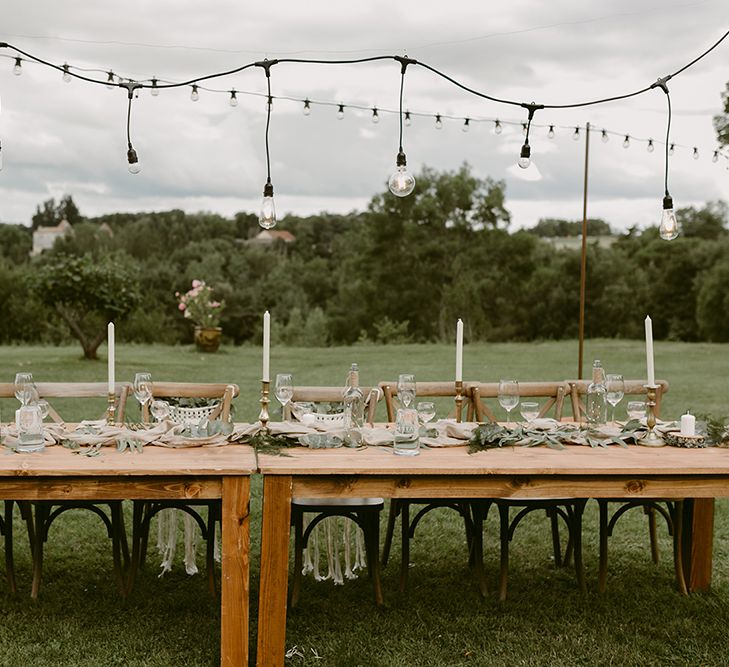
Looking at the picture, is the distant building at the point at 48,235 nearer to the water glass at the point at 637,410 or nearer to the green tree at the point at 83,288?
the green tree at the point at 83,288

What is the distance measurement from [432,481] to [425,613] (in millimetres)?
910

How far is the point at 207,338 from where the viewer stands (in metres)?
14.2

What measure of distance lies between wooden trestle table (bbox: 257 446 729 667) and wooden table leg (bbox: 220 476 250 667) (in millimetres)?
57

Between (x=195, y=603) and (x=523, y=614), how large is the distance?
1282 mm

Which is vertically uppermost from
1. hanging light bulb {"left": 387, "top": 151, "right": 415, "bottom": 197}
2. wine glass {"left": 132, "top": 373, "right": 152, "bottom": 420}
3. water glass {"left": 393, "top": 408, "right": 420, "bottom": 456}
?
hanging light bulb {"left": 387, "top": 151, "right": 415, "bottom": 197}

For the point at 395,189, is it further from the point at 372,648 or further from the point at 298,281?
the point at 298,281

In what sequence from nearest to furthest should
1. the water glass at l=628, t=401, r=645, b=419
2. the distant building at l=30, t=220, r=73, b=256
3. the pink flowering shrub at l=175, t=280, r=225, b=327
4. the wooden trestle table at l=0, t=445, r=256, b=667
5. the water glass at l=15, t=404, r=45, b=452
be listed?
the wooden trestle table at l=0, t=445, r=256, b=667, the water glass at l=15, t=404, r=45, b=452, the water glass at l=628, t=401, r=645, b=419, the pink flowering shrub at l=175, t=280, r=225, b=327, the distant building at l=30, t=220, r=73, b=256

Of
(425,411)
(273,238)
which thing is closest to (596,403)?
(425,411)

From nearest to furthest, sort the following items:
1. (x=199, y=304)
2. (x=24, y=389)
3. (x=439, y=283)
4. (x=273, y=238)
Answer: (x=24, y=389) < (x=199, y=304) < (x=439, y=283) < (x=273, y=238)

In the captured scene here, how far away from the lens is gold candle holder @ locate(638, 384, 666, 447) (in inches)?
120

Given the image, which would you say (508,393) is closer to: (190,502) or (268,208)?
(268,208)

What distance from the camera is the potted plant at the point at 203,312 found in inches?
532

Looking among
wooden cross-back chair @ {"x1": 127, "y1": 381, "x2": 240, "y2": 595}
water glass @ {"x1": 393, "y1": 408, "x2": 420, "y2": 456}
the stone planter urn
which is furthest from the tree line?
water glass @ {"x1": 393, "y1": 408, "x2": 420, "y2": 456}

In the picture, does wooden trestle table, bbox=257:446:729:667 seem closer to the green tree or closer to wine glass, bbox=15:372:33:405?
wine glass, bbox=15:372:33:405
